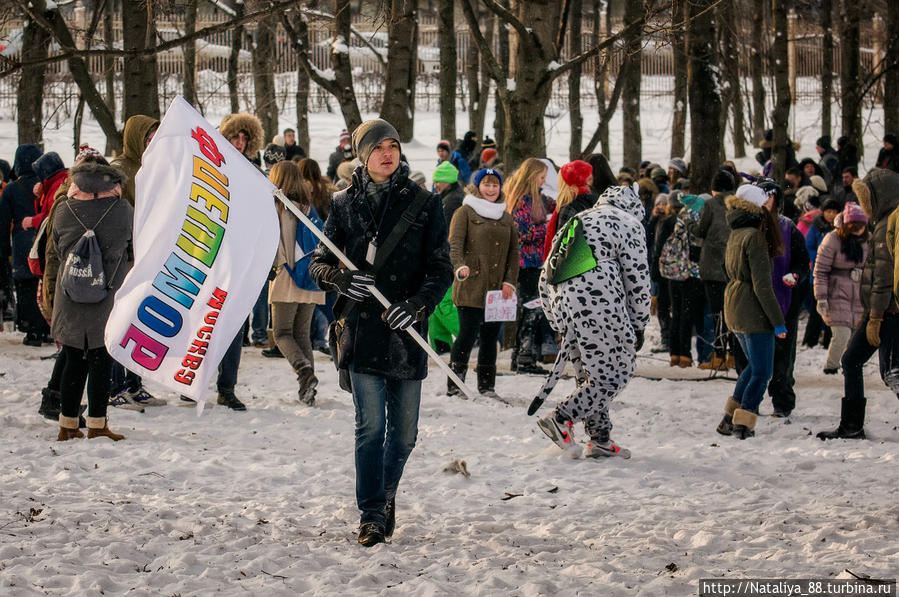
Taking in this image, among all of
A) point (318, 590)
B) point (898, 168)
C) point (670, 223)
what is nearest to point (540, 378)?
point (670, 223)

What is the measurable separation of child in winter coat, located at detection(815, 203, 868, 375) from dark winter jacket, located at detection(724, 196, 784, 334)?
2495mm

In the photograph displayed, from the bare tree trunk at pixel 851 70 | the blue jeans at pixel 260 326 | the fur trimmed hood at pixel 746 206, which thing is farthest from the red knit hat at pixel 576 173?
the bare tree trunk at pixel 851 70

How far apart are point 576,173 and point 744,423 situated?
2222 mm

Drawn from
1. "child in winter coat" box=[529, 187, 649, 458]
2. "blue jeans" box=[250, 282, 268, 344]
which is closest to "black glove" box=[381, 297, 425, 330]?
"child in winter coat" box=[529, 187, 649, 458]

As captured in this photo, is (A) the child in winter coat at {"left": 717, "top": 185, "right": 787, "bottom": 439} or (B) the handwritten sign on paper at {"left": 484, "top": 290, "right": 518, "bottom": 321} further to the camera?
(B) the handwritten sign on paper at {"left": 484, "top": 290, "right": 518, "bottom": 321}

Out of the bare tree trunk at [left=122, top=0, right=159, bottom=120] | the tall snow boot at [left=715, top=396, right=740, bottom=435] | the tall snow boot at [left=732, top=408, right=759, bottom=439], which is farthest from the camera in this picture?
the bare tree trunk at [left=122, top=0, right=159, bottom=120]

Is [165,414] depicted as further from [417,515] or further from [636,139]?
[636,139]

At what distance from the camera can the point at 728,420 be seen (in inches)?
340

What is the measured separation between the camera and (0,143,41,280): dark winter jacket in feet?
41.7

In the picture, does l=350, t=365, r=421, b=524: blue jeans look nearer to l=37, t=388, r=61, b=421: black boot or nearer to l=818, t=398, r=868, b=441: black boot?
l=37, t=388, r=61, b=421: black boot

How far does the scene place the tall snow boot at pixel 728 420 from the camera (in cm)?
859

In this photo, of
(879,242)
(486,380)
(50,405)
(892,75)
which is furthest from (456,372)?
(892,75)

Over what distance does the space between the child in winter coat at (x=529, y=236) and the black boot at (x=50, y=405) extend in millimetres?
4189

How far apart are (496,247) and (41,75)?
11436mm
